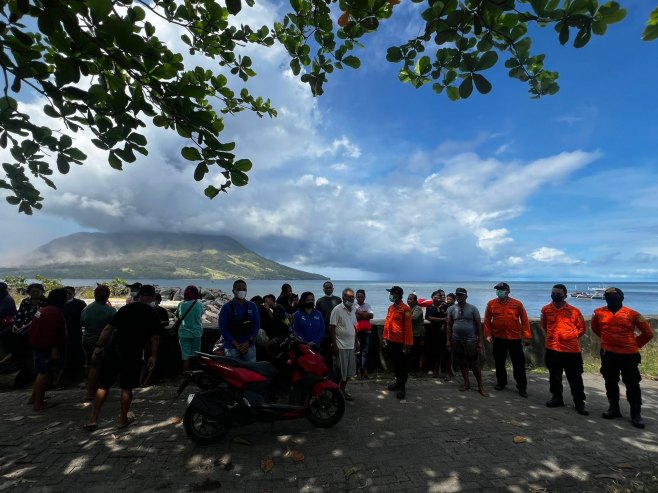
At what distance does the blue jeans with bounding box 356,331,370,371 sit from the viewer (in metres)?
7.22

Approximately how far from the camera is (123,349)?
4.62 metres

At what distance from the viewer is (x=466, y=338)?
20.9 ft

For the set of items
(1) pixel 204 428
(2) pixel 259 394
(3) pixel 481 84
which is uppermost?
(3) pixel 481 84

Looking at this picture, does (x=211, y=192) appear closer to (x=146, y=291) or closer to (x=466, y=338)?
(x=146, y=291)

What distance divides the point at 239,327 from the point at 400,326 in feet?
9.70

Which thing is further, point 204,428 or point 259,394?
point 259,394

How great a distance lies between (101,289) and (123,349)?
1349mm

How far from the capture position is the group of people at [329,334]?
4754 millimetres

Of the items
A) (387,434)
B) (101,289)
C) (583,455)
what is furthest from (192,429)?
(583,455)

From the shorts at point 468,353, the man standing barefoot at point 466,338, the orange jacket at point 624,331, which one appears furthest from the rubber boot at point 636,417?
→ the shorts at point 468,353

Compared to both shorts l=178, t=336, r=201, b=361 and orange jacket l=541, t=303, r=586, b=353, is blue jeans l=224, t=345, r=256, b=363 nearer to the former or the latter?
shorts l=178, t=336, r=201, b=361

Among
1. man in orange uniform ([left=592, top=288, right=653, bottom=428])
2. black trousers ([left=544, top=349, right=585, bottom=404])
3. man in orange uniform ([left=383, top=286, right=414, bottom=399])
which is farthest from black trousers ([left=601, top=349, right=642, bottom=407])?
man in orange uniform ([left=383, top=286, right=414, bottom=399])

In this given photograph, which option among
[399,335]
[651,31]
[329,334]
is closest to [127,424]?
[329,334]

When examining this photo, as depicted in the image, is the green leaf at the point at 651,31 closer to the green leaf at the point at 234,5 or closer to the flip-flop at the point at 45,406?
the green leaf at the point at 234,5
